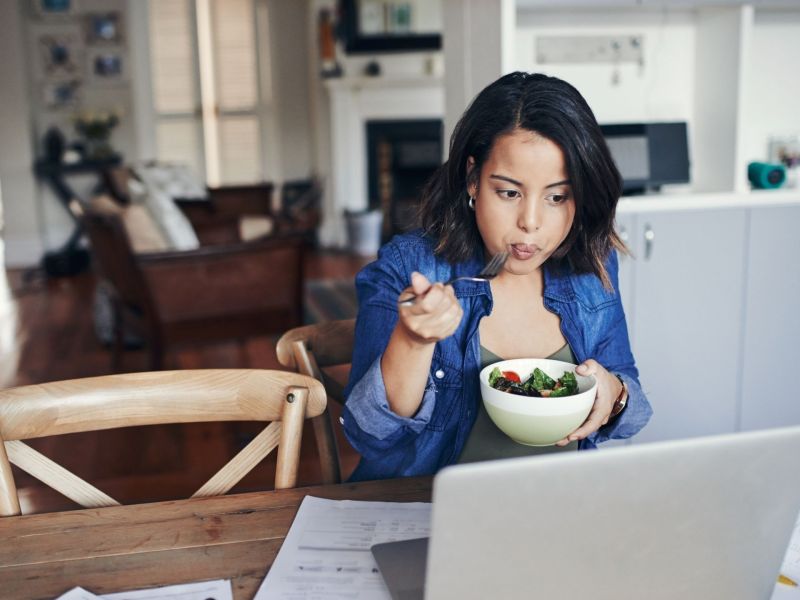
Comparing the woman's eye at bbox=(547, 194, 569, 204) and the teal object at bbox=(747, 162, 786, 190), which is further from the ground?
the woman's eye at bbox=(547, 194, 569, 204)

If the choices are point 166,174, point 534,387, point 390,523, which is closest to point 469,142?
point 534,387

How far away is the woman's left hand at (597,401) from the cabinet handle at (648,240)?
1.55m

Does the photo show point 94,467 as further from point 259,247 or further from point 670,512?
point 670,512

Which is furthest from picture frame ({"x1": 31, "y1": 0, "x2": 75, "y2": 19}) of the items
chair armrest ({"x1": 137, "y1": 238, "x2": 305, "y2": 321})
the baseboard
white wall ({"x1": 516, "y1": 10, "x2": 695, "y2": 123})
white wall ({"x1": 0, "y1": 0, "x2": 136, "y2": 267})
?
white wall ({"x1": 516, "y1": 10, "x2": 695, "y2": 123})

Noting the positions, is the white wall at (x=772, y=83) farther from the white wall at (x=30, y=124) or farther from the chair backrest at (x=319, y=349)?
Result: the white wall at (x=30, y=124)

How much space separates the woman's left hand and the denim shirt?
0.27ft

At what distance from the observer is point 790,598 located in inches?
32.7

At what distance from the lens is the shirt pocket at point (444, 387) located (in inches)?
48.9

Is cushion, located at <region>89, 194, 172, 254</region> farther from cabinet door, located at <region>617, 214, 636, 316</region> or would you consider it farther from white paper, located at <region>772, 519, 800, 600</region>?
white paper, located at <region>772, 519, 800, 600</region>

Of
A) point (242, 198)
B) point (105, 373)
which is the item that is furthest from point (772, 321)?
point (242, 198)

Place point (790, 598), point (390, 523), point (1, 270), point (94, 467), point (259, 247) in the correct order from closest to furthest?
point (790, 598) → point (390, 523) → point (94, 467) → point (259, 247) → point (1, 270)

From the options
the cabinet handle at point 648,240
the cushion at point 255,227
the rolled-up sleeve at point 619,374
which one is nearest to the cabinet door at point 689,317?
the cabinet handle at point 648,240

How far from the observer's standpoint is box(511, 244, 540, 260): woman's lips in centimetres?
113

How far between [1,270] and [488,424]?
711cm
